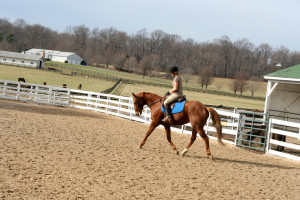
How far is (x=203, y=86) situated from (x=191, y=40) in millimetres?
32820

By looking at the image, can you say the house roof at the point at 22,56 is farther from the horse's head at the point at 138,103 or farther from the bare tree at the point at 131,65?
the horse's head at the point at 138,103

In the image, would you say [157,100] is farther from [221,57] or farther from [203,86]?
[221,57]

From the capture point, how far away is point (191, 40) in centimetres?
11331

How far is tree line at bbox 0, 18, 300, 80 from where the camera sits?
99125 mm

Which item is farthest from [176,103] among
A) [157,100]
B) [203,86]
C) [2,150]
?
[203,86]

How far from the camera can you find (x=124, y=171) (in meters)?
6.36

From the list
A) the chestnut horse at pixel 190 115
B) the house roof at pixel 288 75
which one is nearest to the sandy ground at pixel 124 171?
the chestnut horse at pixel 190 115

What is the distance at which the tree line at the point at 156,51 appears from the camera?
99.1 meters

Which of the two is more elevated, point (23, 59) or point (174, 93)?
point (23, 59)

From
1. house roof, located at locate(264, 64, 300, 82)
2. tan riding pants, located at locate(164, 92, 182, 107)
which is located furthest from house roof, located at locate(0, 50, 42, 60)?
tan riding pants, located at locate(164, 92, 182, 107)

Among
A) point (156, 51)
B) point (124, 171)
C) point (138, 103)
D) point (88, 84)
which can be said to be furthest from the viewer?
point (156, 51)

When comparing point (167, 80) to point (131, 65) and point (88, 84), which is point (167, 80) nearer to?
point (131, 65)

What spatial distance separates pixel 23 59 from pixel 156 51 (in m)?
55.0

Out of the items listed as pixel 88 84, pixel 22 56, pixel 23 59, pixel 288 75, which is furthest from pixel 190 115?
pixel 22 56
